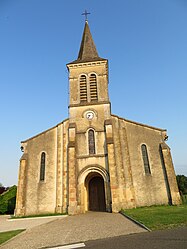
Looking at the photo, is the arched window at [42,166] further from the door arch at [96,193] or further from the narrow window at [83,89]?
the narrow window at [83,89]

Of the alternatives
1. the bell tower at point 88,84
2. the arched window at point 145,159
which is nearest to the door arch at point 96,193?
the arched window at point 145,159

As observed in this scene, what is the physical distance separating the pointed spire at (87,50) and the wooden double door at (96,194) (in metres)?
13.5

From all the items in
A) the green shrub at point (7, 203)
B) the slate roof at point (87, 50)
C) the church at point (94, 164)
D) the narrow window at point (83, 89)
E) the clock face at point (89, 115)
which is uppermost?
the slate roof at point (87, 50)

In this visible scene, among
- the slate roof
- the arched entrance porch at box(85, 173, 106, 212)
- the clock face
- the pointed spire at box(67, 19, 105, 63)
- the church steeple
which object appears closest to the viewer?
the arched entrance porch at box(85, 173, 106, 212)

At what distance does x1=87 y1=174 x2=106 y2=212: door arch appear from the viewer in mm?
17844

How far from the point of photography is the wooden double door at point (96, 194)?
58.5 feet

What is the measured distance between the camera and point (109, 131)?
1714 centimetres

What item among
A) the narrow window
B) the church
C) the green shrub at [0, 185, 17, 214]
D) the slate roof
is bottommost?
the green shrub at [0, 185, 17, 214]

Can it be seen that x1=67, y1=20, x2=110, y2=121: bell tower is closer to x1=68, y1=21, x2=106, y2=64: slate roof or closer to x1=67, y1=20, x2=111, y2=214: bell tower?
x1=67, y1=20, x2=111, y2=214: bell tower

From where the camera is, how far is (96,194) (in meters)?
18.4

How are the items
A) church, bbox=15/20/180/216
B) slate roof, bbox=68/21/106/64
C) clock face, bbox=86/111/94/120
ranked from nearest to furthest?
church, bbox=15/20/180/216, clock face, bbox=86/111/94/120, slate roof, bbox=68/21/106/64

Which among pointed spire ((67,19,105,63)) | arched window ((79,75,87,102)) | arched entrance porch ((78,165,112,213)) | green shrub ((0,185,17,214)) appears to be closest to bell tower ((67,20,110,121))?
arched window ((79,75,87,102))

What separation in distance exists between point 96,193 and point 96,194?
9cm

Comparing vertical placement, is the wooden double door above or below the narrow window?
below
